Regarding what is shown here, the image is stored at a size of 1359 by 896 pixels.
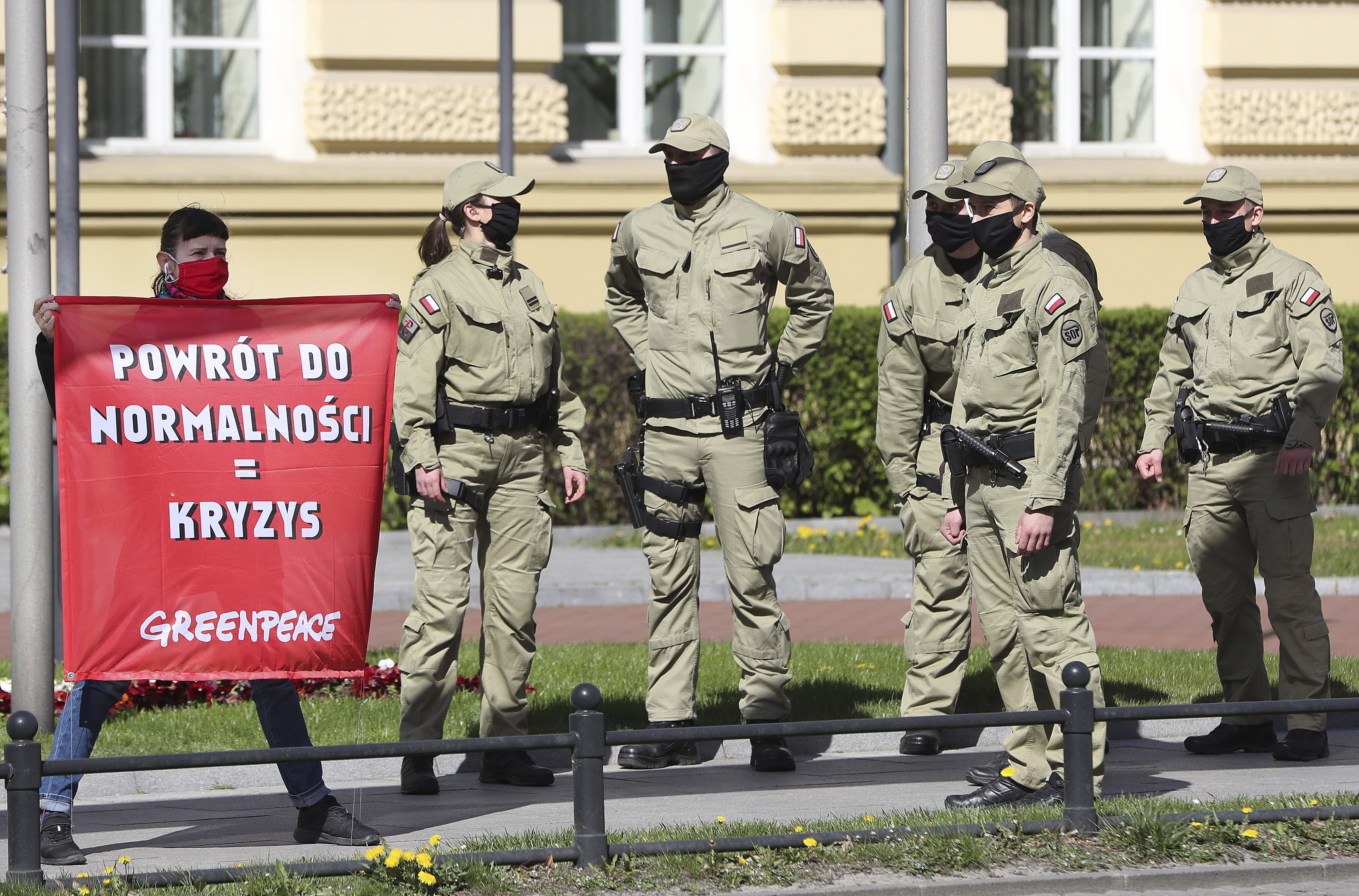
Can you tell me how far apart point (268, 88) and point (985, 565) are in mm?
11658

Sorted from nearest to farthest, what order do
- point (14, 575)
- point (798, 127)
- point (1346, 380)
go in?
point (14, 575), point (1346, 380), point (798, 127)

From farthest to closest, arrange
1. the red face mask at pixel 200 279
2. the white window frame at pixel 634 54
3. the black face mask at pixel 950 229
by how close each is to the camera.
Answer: the white window frame at pixel 634 54 → the black face mask at pixel 950 229 → the red face mask at pixel 200 279

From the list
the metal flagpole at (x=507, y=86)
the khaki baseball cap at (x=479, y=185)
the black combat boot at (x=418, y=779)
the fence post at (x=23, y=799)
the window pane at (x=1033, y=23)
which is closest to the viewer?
the fence post at (x=23, y=799)

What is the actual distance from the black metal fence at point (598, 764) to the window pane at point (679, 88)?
12.5 meters

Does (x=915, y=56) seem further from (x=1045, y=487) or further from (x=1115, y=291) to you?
(x=1115, y=291)

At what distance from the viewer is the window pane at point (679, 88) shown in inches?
680

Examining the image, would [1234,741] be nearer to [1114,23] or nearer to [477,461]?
[477,461]

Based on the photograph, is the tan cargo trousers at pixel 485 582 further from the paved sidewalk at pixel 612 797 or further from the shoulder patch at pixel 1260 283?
the shoulder patch at pixel 1260 283

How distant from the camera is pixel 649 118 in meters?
Result: 17.4

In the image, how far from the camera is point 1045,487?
5645mm

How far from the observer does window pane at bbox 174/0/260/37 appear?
1645 cm

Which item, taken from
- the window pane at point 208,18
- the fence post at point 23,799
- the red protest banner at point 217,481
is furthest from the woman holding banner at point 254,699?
the window pane at point 208,18

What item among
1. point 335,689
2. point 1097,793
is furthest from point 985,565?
point 335,689

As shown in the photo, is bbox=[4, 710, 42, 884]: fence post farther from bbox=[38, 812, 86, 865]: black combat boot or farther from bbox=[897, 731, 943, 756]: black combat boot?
bbox=[897, 731, 943, 756]: black combat boot
